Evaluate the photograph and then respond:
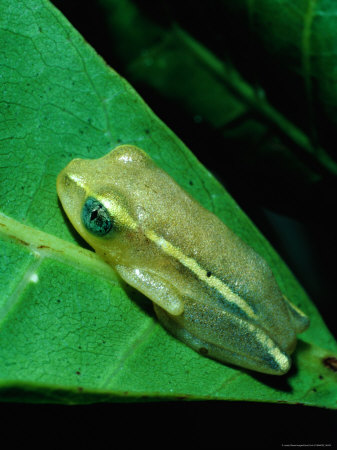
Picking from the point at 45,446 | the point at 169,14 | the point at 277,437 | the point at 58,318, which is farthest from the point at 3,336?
the point at 169,14

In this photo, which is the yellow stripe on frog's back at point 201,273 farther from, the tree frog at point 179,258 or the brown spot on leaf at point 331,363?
the brown spot on leaf at point 331,363

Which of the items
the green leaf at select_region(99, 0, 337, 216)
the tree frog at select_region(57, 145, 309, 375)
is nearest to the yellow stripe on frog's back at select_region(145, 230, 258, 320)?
the tree frog at select_region(57, 145, 309, 375)

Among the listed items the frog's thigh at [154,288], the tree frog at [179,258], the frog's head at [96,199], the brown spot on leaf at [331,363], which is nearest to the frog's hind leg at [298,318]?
the tree frog at [179,258]

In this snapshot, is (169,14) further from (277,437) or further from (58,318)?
(277,437)

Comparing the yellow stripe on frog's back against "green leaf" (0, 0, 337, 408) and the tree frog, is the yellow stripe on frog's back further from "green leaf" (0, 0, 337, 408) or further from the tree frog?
"green leaf" (0, 0, 337, 408)

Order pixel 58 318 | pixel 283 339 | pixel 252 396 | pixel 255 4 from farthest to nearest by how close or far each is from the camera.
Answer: pixel 255 4 < pixel 283 339 < pixel 252 396 < pixel 58 318

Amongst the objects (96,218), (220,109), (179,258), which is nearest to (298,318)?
(179,258)

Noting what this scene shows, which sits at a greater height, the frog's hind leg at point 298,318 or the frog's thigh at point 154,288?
the frog's hind leg at point 298,318
